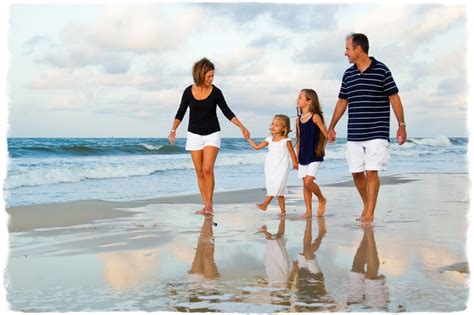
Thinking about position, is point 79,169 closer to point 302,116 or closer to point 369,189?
point 302,116

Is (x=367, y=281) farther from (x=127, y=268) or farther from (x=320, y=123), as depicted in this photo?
(x=320, y=123)

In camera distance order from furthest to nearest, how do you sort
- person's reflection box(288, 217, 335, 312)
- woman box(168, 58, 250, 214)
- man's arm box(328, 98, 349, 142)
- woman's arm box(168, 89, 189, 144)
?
woman's arm box(168, 89, 189, 144), woman box(168, 58, 250, 214), man's arm box(328, 98, 349, 142), person's reflection box(288, 217, 335, 312)

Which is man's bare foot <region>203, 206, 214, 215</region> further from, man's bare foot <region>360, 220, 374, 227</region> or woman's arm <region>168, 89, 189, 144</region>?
man's bare foot <region>360, 220, 374, 227</region>

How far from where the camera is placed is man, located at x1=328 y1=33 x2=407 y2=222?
6566mm

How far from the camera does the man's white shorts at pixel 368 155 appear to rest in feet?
21.6

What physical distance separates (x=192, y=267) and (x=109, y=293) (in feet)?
2.78

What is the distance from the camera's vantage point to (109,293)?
3795 mm

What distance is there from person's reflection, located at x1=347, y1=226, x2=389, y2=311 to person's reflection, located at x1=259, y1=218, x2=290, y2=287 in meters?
0.48

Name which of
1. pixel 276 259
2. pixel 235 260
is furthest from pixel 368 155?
pixel 235 260

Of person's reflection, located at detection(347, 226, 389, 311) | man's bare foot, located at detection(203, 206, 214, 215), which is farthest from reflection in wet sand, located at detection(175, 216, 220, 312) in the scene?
man's bare foot, located at detection(203, 206, 214, 215)

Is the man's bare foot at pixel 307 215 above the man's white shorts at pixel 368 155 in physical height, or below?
below

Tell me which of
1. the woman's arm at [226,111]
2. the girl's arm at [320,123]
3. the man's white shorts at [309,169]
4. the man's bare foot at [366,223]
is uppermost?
the woman's arm at [226,111]

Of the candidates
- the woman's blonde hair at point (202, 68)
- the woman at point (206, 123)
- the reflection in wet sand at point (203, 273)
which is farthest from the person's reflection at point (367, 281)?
the woman's blonde hair at point (202, 68)

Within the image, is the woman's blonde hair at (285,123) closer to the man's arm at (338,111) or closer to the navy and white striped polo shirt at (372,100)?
the man's arm at (338,111)
